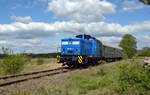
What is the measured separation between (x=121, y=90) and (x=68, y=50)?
454 inches

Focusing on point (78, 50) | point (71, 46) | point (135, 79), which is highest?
point (71, 46)

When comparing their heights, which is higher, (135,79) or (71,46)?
Answer: (71,46)

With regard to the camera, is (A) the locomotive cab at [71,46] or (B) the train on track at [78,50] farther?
(A) the locomotive cab at [71,46]

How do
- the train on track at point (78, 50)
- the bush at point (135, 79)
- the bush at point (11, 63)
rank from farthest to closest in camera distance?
the bush at point (11, 63)
the train on track at point (78, 50)
the bush at point (135, 79)

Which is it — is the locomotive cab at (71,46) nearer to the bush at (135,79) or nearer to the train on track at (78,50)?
the train on track at (78,50)

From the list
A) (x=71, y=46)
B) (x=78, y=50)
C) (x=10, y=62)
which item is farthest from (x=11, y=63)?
(x=78, y=50)

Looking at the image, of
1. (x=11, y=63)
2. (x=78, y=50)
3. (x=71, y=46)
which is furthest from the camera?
(x=11, y=63)

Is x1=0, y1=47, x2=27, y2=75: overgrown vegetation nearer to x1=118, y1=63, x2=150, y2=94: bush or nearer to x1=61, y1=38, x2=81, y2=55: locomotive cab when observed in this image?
x1=61, y1=38, x2=81, y2=55: locomotive cab

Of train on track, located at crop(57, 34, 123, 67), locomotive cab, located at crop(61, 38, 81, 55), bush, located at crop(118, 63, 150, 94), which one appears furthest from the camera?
locomotive cab, located at crop(61, 38, 81, 55)

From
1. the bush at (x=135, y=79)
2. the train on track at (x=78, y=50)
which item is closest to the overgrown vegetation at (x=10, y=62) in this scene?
the train on track at (x=78, y=50)

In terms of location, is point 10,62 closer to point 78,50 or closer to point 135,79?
point 78,50

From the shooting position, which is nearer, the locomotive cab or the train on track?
the train on track

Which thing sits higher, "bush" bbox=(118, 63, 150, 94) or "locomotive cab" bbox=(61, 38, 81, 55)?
"locomotive cab" bbox=(61, 38, 81, 55)

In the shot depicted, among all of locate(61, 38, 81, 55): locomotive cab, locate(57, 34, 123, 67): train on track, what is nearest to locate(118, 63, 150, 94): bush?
locate(57, 34, 123, 67): train on track
